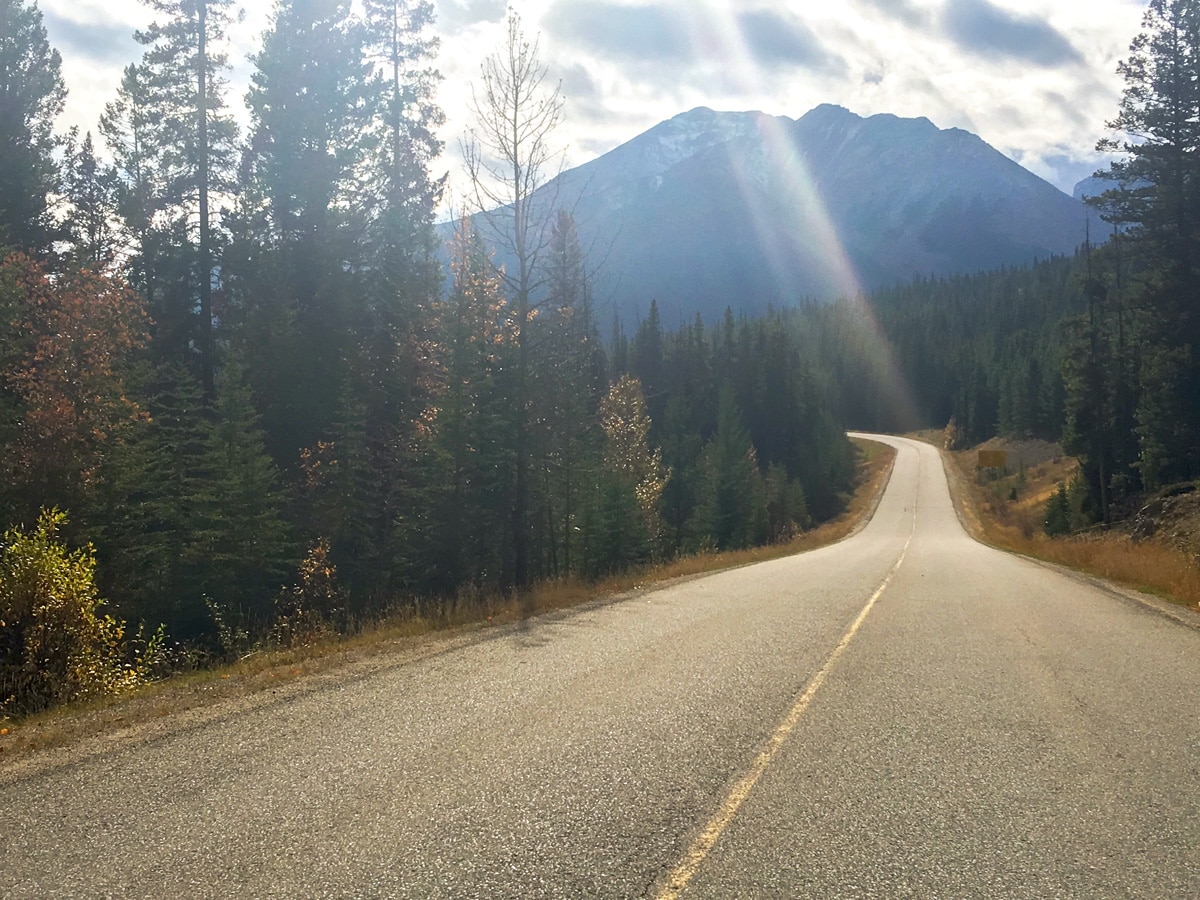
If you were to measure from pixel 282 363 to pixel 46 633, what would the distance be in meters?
19.7

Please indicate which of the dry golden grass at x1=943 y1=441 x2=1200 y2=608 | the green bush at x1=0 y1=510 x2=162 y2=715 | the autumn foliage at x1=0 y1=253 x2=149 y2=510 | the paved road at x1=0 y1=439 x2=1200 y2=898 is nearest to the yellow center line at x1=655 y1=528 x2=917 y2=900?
the paved road at x1=0 y1=439 x2=1200 y2=898

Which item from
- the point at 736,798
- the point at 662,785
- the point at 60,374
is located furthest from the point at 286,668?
the point at 60,374

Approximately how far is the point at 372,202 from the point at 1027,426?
9622 cm

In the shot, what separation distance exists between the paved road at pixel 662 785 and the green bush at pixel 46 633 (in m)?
3.31

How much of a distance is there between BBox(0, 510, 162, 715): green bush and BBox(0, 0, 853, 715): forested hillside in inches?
185

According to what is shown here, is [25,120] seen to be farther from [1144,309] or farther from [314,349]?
[1144,309]

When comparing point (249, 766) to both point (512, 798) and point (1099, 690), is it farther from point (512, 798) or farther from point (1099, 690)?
point (1099, 690)

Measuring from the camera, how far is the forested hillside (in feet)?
64.2

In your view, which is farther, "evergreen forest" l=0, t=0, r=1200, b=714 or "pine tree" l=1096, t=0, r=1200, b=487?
"pine tree" l=1096, t=0, r=1200, b=487

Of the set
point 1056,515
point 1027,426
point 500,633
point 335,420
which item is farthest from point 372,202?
point 1027,426

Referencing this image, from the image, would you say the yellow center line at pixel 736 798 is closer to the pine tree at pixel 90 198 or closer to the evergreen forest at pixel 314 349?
the evergreen forest at pixel 314 349

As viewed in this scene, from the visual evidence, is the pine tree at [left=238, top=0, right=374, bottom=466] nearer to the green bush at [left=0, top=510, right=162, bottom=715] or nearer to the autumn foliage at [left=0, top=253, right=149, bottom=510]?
the autumn foliage at [left=0, top=253, right=149, bottom=510]

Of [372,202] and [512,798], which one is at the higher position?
[372,202]

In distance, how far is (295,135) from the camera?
2955 centimetres
